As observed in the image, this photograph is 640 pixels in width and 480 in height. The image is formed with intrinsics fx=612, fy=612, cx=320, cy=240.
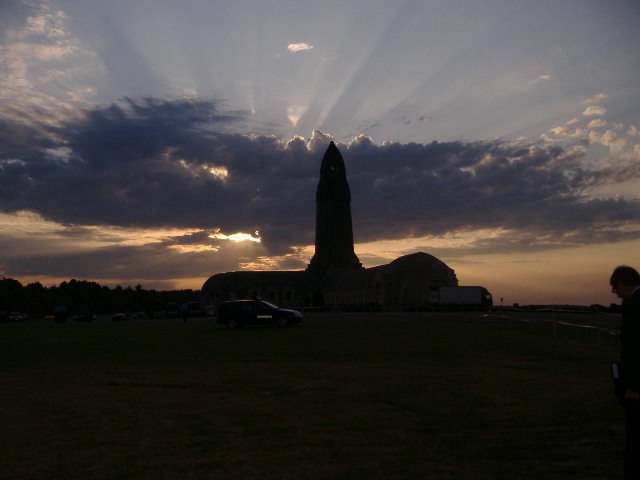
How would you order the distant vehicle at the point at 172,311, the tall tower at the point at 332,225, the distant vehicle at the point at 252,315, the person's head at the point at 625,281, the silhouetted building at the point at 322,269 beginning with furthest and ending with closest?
the tall tower at the point at 332,225 → the silhouetted building at the point at 322,269 → the distant vehicle at the point at 172,311 → the distant vehicle at the point at 252,315 → the person's head at the point at 625,281

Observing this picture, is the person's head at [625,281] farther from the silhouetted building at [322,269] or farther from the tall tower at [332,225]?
the tall tower at [332,225]

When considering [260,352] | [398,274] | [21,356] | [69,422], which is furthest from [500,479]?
[398,274]

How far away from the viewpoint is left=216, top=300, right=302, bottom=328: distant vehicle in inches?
1377

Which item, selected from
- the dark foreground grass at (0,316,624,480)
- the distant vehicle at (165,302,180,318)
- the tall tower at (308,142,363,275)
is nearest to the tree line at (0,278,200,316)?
the tall tower at (308,142,363,275)

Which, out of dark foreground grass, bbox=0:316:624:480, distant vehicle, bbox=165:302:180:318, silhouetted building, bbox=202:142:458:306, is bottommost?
dark foreground grass, bbox=0:316:624:480

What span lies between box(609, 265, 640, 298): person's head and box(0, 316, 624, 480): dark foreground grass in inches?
72.8

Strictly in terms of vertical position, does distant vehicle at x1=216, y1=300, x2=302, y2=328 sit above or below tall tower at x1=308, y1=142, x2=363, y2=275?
below

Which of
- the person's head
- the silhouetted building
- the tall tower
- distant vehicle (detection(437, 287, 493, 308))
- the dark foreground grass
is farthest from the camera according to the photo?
the tall tower

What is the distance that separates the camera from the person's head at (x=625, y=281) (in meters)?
5.25

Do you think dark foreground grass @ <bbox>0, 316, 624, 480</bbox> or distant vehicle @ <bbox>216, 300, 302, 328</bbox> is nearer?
dark foreground grass @ <bbox>0, 316, 624, 480</bbox>

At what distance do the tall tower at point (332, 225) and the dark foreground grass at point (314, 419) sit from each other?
4104 inches

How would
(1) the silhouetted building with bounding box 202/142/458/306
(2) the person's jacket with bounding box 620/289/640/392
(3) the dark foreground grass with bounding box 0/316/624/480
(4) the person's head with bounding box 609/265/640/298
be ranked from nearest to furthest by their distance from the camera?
(2) the person's jacket with bounding box 620/289/640/392 → (4) the person's head with bounding box 609/265/640/298 → (3) the dark foreground grass with bounding box 0/316/624/480 → (1) the silhouetted building with bounding box 202/142/458/306

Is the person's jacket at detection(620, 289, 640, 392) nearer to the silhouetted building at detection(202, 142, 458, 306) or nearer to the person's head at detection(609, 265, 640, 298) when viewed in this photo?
the person's head at detection(609, 265, 640, 298)

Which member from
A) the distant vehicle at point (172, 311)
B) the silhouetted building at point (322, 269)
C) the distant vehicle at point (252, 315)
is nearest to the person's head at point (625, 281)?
the distant vehicle at point (252, 315)
